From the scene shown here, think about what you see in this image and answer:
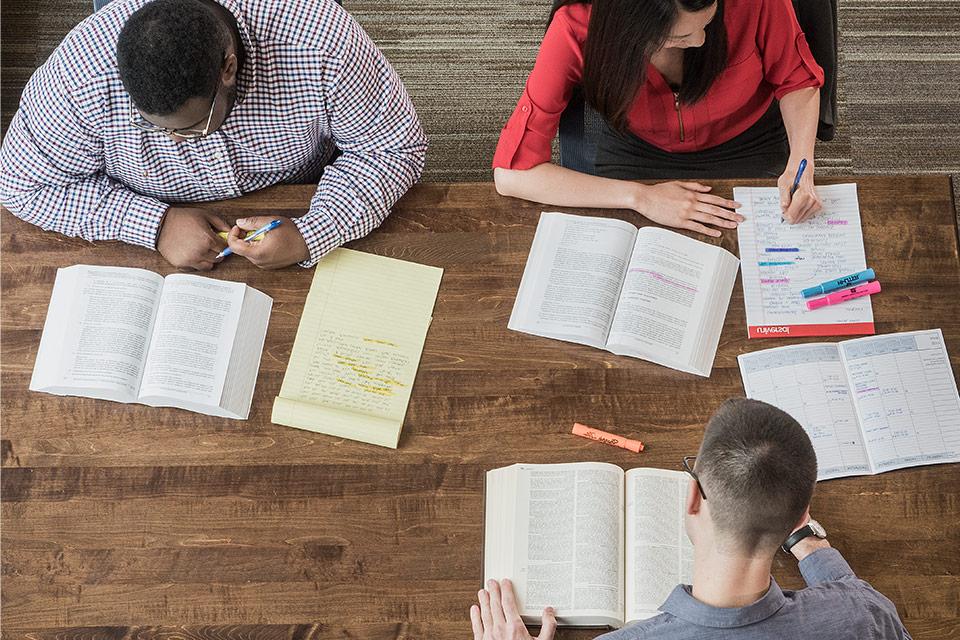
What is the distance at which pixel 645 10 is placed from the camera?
146cm

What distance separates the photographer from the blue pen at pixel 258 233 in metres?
1.54

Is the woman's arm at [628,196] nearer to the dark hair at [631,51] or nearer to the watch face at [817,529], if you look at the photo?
the dark hair at [631,51]

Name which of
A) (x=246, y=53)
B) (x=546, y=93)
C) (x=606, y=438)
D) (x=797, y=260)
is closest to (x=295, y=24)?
(x=246, y=53)

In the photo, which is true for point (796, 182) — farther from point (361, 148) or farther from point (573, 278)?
point (361, 148)

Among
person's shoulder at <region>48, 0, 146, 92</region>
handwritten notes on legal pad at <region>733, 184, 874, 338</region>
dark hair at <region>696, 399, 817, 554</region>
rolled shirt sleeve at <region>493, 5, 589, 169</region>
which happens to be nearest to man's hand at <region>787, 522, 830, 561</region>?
dark hair at <region>696, 399, 817, 554</region>

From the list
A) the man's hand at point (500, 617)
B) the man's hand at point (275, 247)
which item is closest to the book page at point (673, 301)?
the man's hand at point (500, 617)

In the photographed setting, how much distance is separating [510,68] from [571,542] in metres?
1.71

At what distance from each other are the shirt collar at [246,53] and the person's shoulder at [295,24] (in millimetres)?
11

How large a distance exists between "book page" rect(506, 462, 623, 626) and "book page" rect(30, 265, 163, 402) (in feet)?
2.32

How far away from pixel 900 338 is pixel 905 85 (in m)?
1.46

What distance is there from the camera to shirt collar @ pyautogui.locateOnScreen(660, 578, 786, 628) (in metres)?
1.16

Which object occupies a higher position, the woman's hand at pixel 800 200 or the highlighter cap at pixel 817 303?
the woman's hand at pixel 800 200

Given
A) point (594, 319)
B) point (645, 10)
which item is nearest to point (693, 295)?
point (594, 319)

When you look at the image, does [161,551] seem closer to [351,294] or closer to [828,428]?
[351,294]
